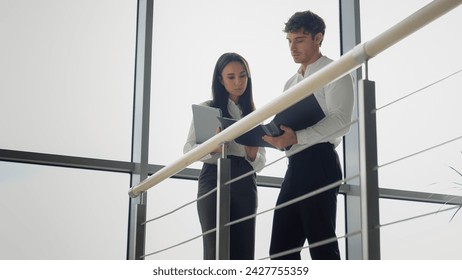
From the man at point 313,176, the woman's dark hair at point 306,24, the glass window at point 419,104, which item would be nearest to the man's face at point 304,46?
the woman's dark hair at point 306,24

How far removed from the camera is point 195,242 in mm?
4281

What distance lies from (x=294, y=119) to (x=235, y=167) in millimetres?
602

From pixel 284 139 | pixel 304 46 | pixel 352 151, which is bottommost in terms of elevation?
pixel 284 139

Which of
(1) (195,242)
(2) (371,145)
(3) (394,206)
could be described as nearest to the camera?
(2) (371,145)

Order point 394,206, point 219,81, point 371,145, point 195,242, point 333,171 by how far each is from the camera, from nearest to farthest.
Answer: point 371,145 < point 333,171 < point 219,81 < point 195,242 < point 394,206

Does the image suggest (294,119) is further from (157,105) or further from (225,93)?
(157,105)

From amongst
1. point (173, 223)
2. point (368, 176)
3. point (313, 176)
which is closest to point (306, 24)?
point (313, 176)

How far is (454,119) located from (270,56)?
118cm

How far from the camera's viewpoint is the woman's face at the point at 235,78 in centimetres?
298

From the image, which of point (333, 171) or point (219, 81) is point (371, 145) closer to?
point (333, 171)

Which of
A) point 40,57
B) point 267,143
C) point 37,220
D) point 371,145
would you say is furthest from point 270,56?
point 371,145

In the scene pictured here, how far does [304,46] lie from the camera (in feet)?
8.34

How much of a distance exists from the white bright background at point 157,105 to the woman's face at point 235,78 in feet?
4.56

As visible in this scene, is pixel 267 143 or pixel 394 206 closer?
pixel 267 143
